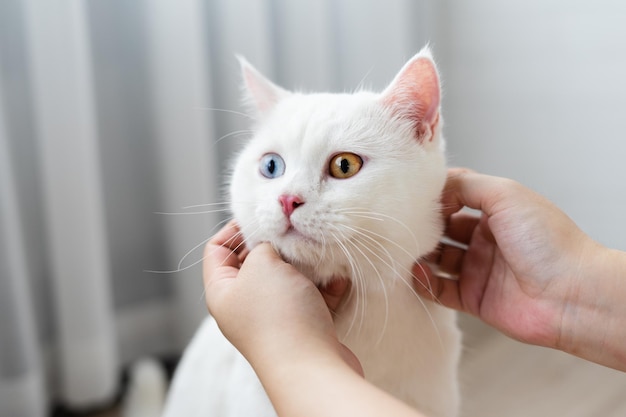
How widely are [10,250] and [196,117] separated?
58 cm

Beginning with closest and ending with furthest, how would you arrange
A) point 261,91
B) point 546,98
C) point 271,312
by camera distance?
1. point 271,312
2. point 261,91
3. point 546,98

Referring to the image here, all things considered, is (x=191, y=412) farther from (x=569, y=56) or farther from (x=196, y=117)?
(x=569, y=56)

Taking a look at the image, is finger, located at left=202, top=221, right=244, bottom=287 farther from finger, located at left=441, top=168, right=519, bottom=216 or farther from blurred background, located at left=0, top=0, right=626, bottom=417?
blurred background, located at left=0, top=0, right=626, bottom=417

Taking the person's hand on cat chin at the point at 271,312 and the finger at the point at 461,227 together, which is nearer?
the person's hand on cat chin at the point at 271,312

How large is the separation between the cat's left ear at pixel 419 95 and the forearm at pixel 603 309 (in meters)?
0.32

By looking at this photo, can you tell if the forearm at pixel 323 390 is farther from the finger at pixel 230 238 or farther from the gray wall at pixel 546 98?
the gray wall at pixel 546 98

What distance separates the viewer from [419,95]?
0.87 metres

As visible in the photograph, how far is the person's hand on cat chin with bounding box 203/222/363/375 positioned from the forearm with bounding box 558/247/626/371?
0.37 m

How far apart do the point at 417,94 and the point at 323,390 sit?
17.8 inches

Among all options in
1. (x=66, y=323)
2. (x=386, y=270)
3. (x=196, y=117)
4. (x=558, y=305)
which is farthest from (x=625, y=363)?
(x=66, y=323)

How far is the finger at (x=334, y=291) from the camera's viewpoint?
890 mm

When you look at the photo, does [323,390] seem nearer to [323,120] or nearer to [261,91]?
[323,120]

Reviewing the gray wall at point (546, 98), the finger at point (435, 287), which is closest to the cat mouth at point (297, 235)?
the finger at point (435, 287)

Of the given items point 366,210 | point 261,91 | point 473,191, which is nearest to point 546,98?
point 473,191
